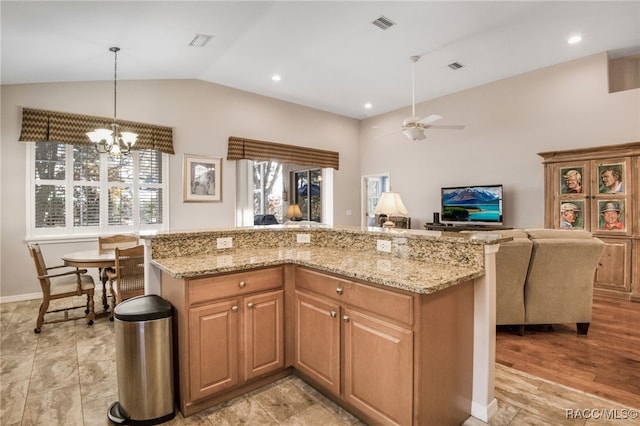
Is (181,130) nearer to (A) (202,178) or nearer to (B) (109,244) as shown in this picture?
(A) (202,178)

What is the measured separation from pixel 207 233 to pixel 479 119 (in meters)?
5.40

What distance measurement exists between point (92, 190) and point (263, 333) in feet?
13.5

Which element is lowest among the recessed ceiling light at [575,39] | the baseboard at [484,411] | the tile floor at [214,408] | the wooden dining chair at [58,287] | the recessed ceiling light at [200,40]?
the tile floor at [214,408]

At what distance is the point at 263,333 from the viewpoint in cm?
220

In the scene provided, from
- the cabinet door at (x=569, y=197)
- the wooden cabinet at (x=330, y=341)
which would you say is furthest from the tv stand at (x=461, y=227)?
the wooden cabinet at (x=330, y=341)

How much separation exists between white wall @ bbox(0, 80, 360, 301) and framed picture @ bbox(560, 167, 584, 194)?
418 centimetres

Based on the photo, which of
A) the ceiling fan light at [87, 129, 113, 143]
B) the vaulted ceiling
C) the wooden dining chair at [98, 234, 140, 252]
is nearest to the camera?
the vaulted ceiling

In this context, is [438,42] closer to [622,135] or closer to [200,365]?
[622,135]

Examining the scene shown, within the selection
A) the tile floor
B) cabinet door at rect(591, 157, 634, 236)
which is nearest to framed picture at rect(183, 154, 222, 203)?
the tile floor

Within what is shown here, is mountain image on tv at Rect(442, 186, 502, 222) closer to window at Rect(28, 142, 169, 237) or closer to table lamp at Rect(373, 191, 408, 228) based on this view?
table lamp at Rect(373, 191, 408, 228)

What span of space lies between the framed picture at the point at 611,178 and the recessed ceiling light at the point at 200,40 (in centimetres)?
543

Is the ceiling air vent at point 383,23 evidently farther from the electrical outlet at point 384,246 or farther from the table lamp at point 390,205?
the electrical outlet at point 384,246

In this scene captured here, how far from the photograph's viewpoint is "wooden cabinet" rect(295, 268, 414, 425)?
1.62 m

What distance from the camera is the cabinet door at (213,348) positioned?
1915 mm
